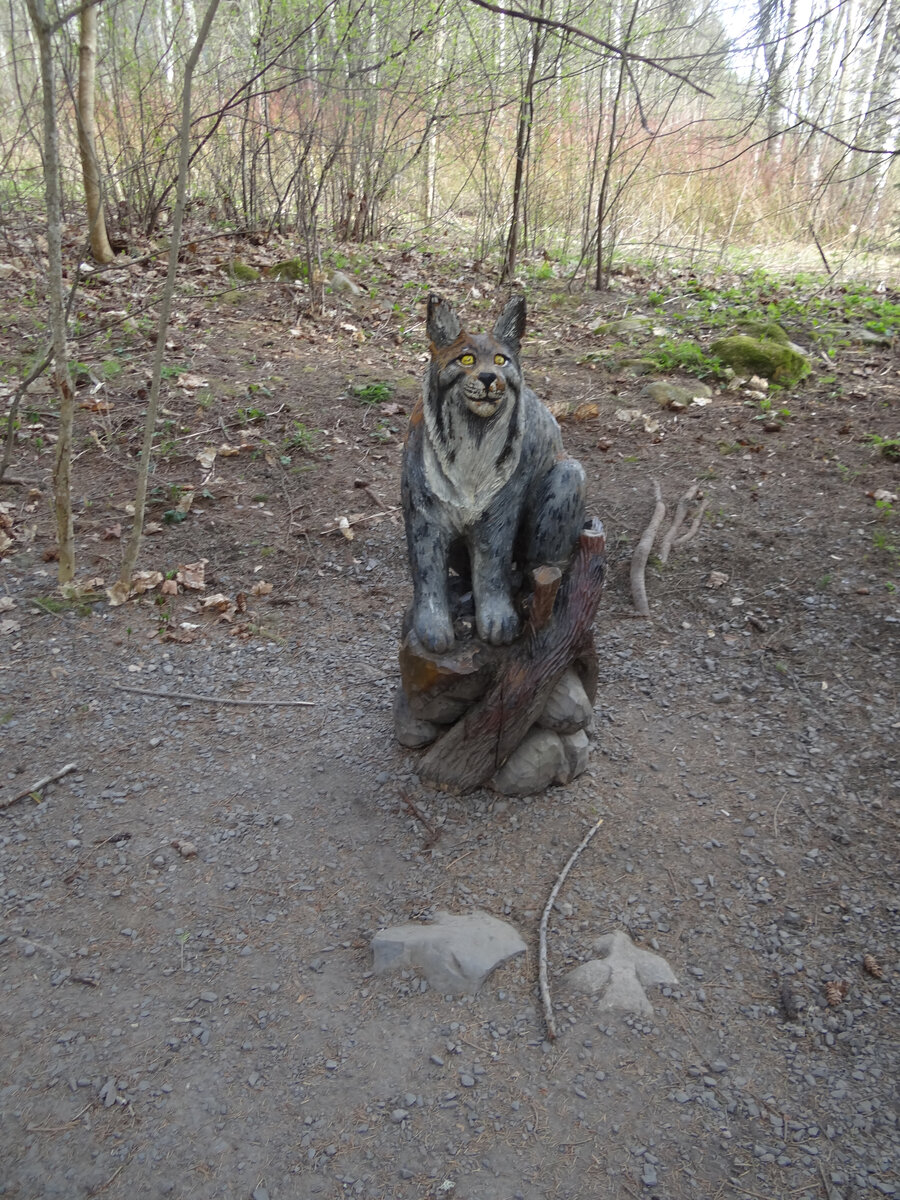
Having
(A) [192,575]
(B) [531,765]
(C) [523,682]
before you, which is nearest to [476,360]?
(C) [523,682]

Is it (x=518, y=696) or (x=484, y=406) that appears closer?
(x=484, y=406)

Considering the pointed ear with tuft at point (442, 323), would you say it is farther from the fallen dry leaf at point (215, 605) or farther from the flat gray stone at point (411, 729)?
the fallen dry leaf at point (215, 605)

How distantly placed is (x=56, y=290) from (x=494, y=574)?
7.94 ft

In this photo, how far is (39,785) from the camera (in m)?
3.42

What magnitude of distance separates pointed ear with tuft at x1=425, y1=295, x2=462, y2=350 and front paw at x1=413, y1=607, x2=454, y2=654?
984mm

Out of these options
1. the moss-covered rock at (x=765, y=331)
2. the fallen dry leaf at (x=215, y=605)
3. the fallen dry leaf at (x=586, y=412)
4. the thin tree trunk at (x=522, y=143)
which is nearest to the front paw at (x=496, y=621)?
the fallen dry leaf at (x=215, y=605)

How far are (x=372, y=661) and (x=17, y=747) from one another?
5.55 feet

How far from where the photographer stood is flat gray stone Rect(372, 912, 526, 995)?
106 inches

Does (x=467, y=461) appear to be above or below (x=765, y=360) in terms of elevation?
below

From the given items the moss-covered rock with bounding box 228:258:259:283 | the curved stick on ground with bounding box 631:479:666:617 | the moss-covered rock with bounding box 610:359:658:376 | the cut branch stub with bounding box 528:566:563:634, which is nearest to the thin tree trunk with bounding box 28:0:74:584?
the cut branch stub with bounding box 528:566:563:634

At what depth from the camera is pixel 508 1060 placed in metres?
2.50

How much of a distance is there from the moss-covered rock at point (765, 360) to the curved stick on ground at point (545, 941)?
5.24 meters

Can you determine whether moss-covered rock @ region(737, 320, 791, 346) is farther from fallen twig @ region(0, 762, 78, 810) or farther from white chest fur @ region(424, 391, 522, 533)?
fallen twig @ region(0, 762, 78, 810)

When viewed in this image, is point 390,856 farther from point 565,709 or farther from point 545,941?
point 565,709
